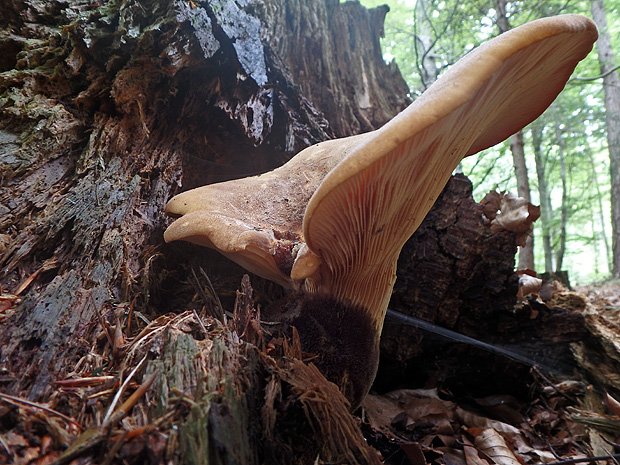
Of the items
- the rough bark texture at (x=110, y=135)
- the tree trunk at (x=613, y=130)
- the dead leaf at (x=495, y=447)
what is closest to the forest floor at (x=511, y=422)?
the dead leaf at (x=495, y=447)

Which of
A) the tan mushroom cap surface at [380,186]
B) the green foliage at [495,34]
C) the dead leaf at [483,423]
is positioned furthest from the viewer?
the green foliage at [495,34]

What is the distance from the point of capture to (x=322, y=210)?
1220mm

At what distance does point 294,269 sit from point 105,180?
1348mm

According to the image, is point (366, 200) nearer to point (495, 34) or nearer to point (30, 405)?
point (30, 405)

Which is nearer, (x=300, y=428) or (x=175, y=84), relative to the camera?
(x=300, y=428)

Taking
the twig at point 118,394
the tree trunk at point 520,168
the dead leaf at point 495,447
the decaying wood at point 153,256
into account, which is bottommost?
the dead leaf at point 495,447

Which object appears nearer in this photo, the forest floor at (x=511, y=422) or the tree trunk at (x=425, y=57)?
the forest floor at (x=511, y=422)

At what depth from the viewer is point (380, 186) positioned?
1.28m

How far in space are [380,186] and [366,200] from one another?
87 millimetres

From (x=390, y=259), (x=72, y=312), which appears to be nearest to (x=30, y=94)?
(x=72, y=312)

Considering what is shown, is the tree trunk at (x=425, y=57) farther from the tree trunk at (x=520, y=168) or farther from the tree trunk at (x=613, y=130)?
the tree trunk at (x=613, y=130)

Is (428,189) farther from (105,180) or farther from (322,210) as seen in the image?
(105,180)

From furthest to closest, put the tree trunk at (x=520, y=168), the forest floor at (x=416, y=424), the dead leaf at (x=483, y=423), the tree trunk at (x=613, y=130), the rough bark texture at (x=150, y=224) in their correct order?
the tree trunk at (x=613, y=130)
the tree trunk at (x=520, y=168)
the dead leaf at (x=483, y=423)
the rough bark texture at (x=150, y=224)
the forest floor at (x=416, y=424)

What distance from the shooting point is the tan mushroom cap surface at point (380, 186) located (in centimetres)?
102
